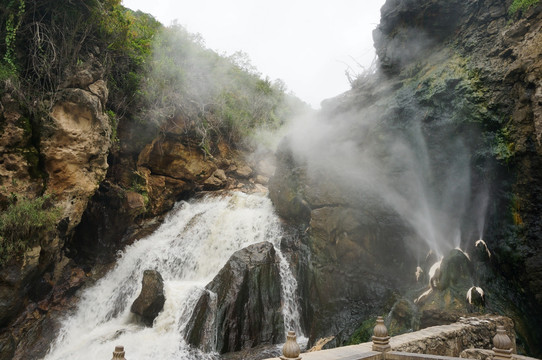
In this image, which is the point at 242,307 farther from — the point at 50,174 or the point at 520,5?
the point at 520,5

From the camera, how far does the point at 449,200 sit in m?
10.2

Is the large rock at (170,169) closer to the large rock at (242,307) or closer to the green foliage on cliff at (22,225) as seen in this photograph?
the green foliage on cliff at (22,225)

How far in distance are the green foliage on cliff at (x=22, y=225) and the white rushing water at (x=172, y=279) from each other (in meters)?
2.79

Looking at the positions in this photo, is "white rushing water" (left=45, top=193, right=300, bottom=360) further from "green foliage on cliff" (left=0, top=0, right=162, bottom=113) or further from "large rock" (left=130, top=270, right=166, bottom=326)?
"green foliage on cliff" (left=0, top=0, right=162, bottom=113)

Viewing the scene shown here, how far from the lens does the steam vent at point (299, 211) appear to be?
26.2 ft

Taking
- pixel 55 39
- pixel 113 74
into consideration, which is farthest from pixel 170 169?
pixel 55 39

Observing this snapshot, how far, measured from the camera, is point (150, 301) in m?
9.04

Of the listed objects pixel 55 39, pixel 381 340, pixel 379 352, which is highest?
pixel 55 39

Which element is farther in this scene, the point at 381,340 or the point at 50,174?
the point at 50,174

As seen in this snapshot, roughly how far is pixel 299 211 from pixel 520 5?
952 centimetres

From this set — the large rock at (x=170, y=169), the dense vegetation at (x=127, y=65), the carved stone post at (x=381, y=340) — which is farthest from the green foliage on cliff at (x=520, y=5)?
the large rock at (x=170, y=169)

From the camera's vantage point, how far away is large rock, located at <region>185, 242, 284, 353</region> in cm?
854

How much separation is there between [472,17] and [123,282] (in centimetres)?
1532

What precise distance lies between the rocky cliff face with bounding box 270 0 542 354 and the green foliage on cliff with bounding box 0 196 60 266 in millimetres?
8049
